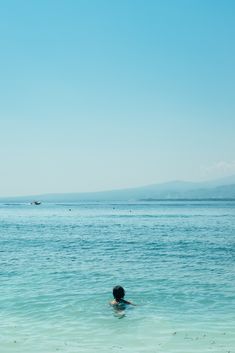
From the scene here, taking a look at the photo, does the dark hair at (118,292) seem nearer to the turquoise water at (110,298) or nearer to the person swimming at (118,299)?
the person swimming at (118,299)

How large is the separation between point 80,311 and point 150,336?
13.2 feet

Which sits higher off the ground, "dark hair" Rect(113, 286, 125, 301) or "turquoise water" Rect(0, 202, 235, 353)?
"dark hair" Rect(113, 286, 125, 301)

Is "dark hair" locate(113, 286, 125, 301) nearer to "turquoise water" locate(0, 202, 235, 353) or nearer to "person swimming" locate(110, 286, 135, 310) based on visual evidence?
"person swimming" locate(110, 286, 135, 310)

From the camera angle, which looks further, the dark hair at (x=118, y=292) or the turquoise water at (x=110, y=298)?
the dark hair at (x=118, y=292)

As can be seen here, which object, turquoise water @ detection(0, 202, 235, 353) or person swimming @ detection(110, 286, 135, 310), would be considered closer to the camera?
turquoise water @ detection(0, 202, 235, 353)

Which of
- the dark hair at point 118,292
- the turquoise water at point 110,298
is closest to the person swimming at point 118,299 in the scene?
the dark hair at point 118,292

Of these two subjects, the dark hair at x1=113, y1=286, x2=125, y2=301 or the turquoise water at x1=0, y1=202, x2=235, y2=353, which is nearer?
the turquoise water at x1=0, y1=202, x2=235, y2=353

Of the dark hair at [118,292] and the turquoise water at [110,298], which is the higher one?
the dark hair at [118,292]

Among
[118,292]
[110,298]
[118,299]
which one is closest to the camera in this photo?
[118,292]

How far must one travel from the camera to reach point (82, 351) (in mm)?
13016

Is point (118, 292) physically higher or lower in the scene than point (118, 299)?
higher

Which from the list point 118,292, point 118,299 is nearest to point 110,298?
point 118,299

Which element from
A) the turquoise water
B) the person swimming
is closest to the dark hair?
the person swimming

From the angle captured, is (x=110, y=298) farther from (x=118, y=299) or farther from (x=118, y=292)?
(x=118, y=292)
